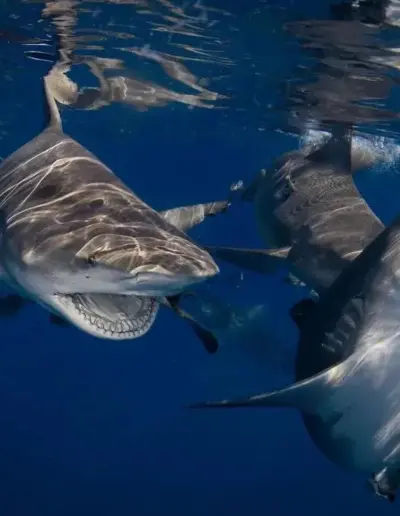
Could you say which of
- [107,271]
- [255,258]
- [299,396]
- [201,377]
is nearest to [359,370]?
[299,396]

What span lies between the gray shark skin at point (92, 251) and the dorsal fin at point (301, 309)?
6.03ft

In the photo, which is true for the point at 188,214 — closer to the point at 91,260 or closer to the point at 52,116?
the point at 52,116

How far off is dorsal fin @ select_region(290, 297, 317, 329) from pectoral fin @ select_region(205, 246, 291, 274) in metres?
1.52

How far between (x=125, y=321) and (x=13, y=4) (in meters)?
8.54

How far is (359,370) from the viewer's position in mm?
5039

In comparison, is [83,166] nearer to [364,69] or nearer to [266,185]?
[266,185]

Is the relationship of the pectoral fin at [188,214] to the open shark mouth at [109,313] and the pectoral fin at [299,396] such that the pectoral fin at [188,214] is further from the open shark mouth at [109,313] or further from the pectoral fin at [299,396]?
the pectoral fin at [299,396]

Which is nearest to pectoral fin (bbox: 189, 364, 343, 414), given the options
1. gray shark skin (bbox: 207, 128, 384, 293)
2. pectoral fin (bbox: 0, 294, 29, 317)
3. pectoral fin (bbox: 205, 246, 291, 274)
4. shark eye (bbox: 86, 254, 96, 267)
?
shark eye (bbox: 86, 254, 96, 267)

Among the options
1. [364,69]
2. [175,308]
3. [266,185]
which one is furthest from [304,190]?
[175,308]

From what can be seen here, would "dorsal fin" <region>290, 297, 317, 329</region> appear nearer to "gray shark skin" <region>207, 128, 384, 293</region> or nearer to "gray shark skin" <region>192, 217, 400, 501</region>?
"gray shark skin" <region>192, 217, 400, 501</region>

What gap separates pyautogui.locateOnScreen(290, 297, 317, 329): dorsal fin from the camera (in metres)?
6.07

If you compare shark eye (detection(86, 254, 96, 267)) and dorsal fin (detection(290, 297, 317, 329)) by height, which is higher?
shark eye (detection(86, 254, 96, 267))

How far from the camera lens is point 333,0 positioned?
875cm

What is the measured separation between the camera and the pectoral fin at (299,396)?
4.62m
